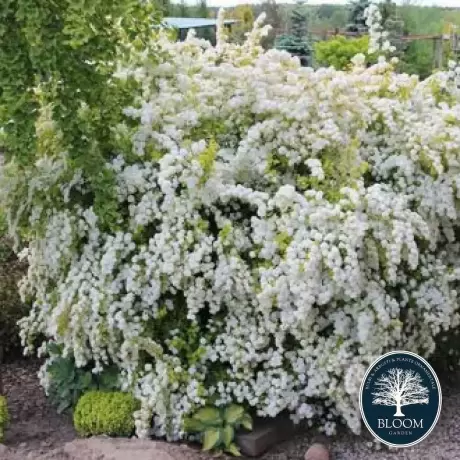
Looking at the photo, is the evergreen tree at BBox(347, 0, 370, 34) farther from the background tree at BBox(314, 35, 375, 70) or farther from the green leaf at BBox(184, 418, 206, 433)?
the green leaf at BBox(184, 418, 206, 433)

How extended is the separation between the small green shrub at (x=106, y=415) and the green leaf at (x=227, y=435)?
0.44 metres

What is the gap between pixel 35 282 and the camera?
4.26m

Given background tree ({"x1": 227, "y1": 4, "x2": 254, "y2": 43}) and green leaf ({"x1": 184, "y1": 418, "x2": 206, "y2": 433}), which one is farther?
background tree ({"x1": 227, "y1": 4, "x2": 254, "y2": 43})

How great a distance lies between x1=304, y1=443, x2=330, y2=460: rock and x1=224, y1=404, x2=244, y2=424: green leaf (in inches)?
13.4

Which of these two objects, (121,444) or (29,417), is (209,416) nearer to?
(121,444)

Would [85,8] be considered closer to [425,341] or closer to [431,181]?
[431,181]

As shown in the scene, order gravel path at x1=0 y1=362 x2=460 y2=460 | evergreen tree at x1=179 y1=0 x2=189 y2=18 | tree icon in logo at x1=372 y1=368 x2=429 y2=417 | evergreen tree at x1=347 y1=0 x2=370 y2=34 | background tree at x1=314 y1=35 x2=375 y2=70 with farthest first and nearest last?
1. evergreen tree at x1=179 y1=0 x2=189 y2=18
2. evergreen tree at x1=347 y1=0 x2=370 y2=34
3. background tree at x1=314 y1=35 x2=375 y2=70
4. gravel path at x1=0 y1=362 x2=460 y2=460
5. tree icon in logo at x1=372 y1=368 x2=429 y2=417

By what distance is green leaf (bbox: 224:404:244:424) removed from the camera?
374 cm

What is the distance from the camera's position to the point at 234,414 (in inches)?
148

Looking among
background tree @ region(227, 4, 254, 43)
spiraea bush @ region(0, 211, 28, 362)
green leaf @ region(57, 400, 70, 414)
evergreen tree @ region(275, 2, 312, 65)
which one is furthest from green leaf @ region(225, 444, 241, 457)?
evergreen tree @ region(275, 2, 312, 65)

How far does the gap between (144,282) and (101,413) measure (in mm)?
631

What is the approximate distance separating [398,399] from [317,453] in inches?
20.7

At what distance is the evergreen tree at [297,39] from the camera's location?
1422 centimetres

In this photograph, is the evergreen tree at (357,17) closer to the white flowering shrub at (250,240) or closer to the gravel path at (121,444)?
the white flowering shrub at (250,240)
